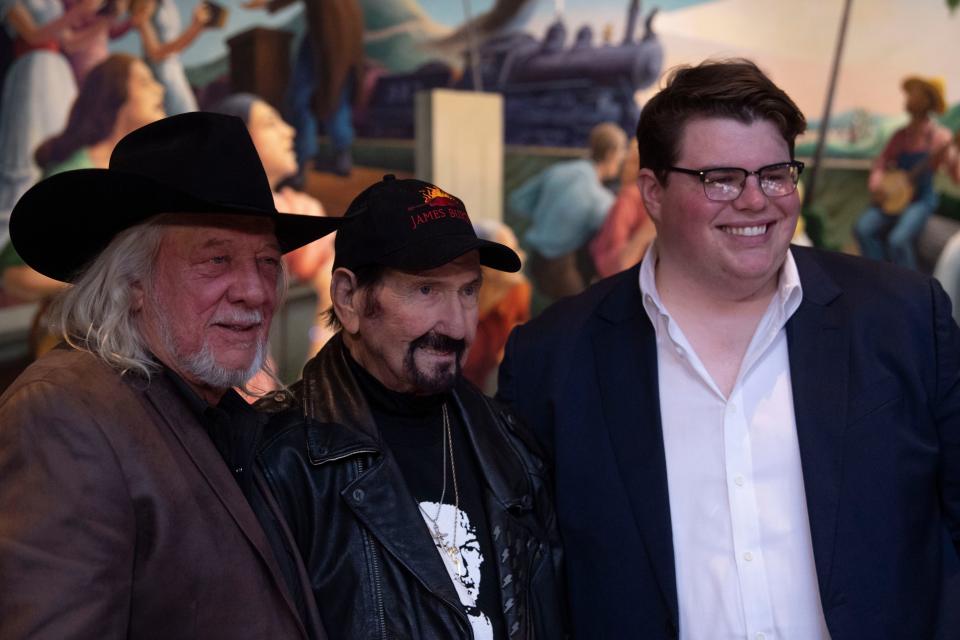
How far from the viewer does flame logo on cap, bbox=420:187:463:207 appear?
1.96m

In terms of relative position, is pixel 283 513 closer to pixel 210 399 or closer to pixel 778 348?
pixel 210 399

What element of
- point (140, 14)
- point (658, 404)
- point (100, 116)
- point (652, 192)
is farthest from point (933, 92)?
point (100, 116)

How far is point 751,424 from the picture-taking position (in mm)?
2053

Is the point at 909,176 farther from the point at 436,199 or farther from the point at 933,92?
the point at 436,199

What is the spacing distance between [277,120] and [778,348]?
2.64 m

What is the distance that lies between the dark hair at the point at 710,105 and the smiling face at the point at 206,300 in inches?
39.5

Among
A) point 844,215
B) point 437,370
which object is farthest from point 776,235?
point 844,215

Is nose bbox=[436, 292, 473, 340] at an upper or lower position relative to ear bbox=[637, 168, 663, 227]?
lower

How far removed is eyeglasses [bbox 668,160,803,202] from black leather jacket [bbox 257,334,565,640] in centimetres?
80

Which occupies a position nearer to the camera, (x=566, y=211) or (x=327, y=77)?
(x=566, y=211)

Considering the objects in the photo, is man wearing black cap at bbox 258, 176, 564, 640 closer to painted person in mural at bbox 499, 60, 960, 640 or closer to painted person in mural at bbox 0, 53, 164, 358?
painted person in mural at bbox 499, 60, 960, 640

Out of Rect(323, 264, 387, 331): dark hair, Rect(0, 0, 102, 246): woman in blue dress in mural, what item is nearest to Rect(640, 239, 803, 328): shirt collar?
Rect(323, 264, 387, 331): dark hair

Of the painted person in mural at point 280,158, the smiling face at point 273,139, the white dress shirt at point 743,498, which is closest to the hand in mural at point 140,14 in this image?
the painted person in mural at point 280,158

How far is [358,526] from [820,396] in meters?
1.01
